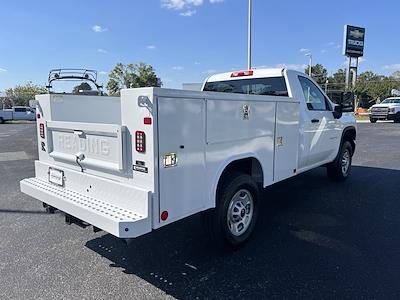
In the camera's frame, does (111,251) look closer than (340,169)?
Yes

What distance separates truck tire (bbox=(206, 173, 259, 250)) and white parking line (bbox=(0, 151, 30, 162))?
28.7 ft

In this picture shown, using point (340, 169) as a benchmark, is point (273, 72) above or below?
above

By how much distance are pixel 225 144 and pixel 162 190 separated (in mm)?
926

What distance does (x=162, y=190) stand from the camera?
2.86m

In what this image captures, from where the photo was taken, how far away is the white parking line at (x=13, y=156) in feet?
34.2


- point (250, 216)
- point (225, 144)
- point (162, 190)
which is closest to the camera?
point (162, 190)

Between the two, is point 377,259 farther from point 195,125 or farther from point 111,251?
point 111,251

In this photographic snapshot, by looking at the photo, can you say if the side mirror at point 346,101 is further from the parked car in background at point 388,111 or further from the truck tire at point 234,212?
the parked car in background at point 388,111

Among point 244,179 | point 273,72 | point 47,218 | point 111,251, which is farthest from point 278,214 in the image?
point 47,218

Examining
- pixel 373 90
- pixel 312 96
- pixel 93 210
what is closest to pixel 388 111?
pixel 312 96

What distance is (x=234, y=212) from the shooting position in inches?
151

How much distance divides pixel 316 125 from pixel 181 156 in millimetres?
3241

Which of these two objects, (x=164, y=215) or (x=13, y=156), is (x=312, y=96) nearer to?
(x=164, y=215)

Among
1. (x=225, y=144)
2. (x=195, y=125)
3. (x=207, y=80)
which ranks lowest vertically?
(x=225, y=144)
